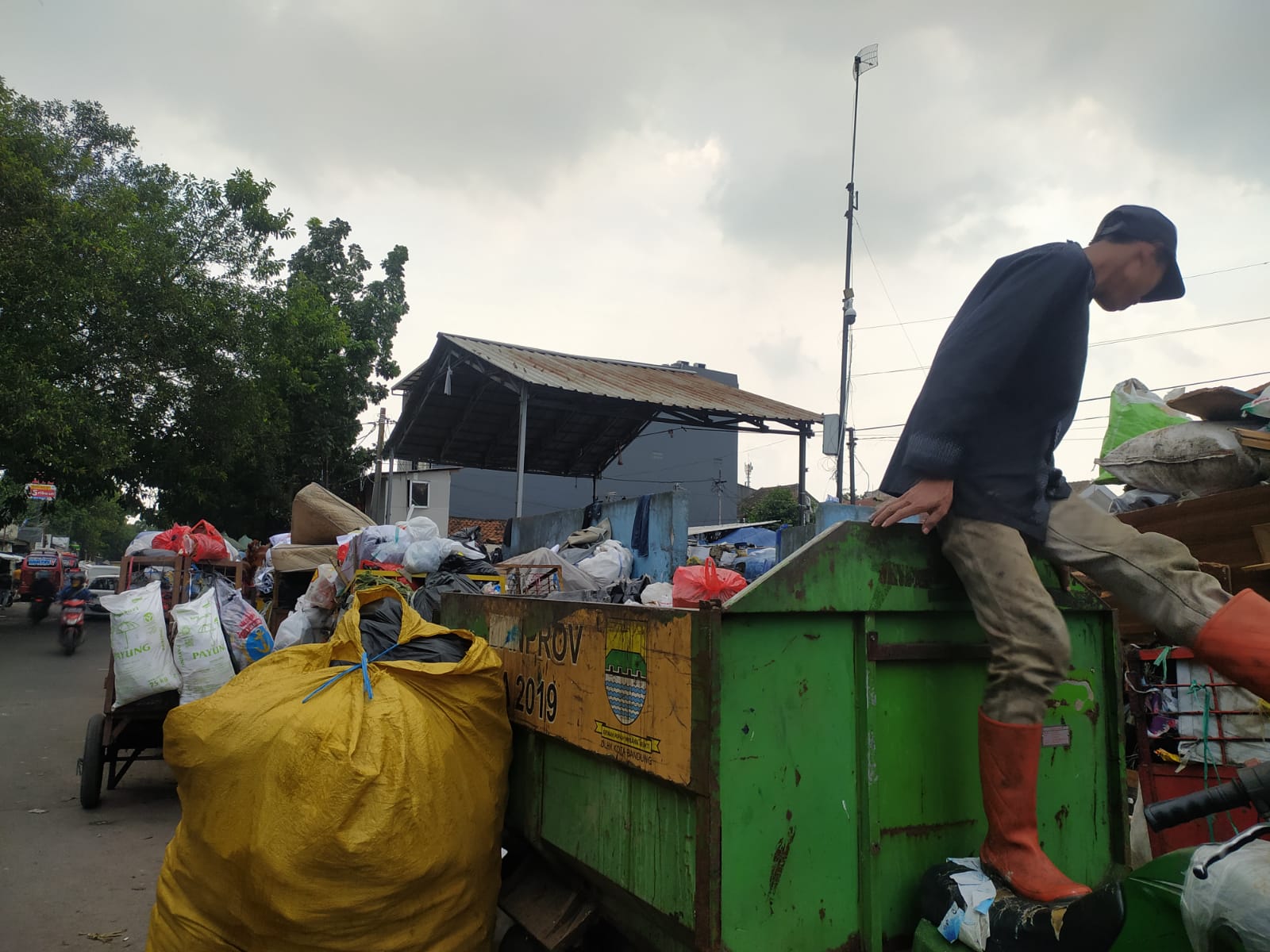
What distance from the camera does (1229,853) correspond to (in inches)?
41.5

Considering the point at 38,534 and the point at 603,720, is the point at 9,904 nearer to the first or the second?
the point at 603,720

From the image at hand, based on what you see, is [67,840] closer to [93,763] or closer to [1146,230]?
[93,763]

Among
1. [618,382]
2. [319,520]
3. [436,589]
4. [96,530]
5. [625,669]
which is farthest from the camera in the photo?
[96,530]

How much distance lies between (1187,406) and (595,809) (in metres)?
4.22

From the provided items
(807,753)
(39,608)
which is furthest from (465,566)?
(39,608)

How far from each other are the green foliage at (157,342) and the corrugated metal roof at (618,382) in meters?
4.45

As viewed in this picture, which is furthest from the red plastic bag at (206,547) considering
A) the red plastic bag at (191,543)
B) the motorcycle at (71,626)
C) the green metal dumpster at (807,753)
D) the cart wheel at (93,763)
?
the motorcycle at (71,626)

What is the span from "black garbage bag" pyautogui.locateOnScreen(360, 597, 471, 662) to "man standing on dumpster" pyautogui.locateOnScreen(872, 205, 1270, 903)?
1.51 m

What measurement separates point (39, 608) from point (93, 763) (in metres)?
16.2

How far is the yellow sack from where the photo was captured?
7.30 ft

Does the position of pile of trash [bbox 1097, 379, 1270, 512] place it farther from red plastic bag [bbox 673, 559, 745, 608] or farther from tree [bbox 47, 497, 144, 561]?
tree [bbox 47, 497, 144, 561]

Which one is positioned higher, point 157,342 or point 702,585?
point 157,342

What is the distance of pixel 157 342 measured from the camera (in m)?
14.5

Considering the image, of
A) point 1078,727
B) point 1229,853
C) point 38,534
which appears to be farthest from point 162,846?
point 38,534
